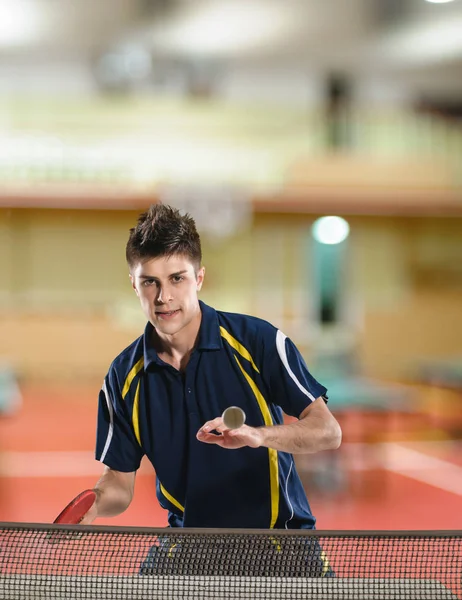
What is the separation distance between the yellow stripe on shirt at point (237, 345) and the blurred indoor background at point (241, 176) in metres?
9.05

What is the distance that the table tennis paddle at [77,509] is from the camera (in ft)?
5.65

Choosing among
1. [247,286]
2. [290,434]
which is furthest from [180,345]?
[247,286]

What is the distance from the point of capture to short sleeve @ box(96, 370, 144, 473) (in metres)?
1.93

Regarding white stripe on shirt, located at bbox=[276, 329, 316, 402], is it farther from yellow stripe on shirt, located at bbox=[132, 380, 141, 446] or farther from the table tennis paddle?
the table tennis paddle

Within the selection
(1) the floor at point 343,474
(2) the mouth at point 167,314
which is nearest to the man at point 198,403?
(2) the mouth at point 167,314

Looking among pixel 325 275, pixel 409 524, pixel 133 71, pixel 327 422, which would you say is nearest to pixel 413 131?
pixel 325 275

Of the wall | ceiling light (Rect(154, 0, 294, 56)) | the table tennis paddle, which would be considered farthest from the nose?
the wall

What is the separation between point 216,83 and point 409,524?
10634 mm

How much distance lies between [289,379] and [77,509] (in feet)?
1.87

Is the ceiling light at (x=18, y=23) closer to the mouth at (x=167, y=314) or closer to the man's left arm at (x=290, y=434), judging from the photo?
the mouth at (x=167, y=314)

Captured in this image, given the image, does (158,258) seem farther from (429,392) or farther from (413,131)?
(413,131)

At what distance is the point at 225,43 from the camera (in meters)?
12.1

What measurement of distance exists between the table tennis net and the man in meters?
0.24

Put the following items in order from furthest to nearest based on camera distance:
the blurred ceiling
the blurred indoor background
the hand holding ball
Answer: the blurred indoor background < the blurred ceiling < the hand holding ball
